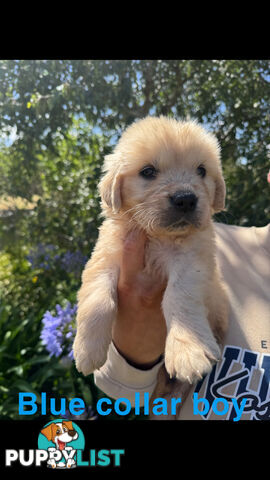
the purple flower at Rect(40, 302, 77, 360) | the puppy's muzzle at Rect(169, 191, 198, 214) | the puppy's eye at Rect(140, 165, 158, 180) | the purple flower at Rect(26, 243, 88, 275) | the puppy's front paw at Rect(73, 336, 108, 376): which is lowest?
the purple flower at Rect(40, 302, 77, 360)

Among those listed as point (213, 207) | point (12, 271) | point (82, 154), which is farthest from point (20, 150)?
point (213, 207)

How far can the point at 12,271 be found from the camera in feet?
15.5

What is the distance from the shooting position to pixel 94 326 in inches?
70.1

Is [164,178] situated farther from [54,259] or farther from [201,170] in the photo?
[54,259]

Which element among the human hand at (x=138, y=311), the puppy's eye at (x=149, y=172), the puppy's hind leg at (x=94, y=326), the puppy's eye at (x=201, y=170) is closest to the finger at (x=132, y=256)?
the human hand at (x=138, y=311)

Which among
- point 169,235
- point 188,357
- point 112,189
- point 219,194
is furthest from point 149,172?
point 188,357

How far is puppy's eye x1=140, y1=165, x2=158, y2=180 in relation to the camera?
1.93 meters

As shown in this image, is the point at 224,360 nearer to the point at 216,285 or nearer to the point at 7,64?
the point at 216,285

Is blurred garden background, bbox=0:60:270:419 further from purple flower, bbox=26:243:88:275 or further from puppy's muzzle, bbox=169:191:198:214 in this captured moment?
puppy's muzzle, bbox=169:191:198:214

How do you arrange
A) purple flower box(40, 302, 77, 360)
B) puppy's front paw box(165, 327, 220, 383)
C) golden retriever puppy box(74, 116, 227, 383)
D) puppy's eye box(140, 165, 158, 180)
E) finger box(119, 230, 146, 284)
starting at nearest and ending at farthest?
puppy's front paw box(165, 327, 220, 383), golden retriever puppy box(74, 116, 227, 383), puppy's eye box(140, 165, 158, 180), finger box(119, 230, 146, 284), purple flower box(40, 302, 77, 360)

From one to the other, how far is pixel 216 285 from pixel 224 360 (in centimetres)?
42

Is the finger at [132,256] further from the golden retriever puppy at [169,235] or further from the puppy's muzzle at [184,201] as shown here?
the puppy's muzzle at [184,201]

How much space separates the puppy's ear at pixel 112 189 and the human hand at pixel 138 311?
20 centimetres

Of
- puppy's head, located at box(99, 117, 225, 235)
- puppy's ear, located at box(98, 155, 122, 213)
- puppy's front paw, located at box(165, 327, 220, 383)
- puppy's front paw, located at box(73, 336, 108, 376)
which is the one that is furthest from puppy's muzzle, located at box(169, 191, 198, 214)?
puppy's front paw, located at box(73, 336, 108, 376)
